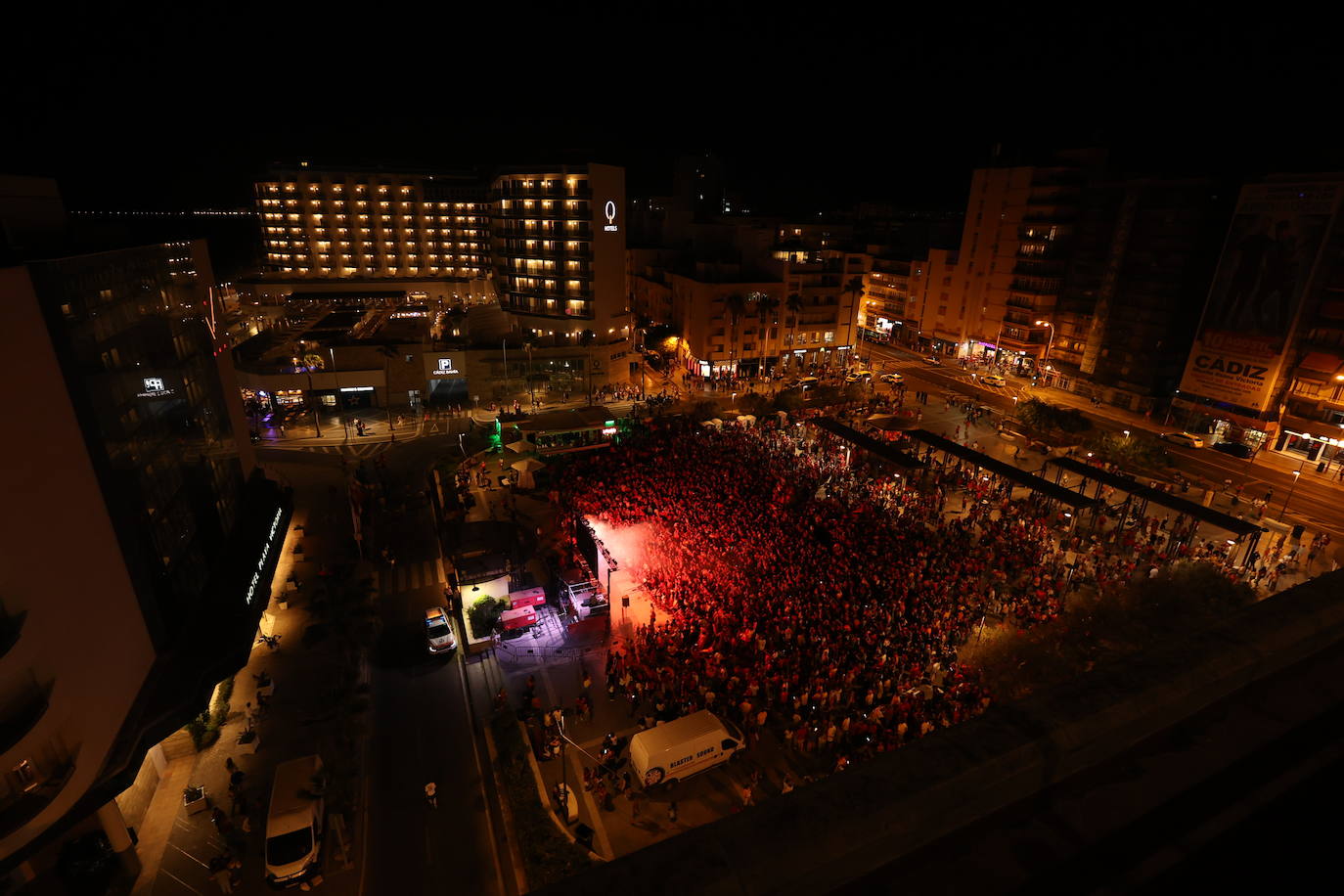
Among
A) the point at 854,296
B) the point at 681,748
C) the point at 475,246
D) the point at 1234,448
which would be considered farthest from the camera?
the point at 475,246

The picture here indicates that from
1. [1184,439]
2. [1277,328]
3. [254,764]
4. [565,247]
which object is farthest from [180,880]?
[1277,328]

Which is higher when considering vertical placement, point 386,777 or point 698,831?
point 698,831

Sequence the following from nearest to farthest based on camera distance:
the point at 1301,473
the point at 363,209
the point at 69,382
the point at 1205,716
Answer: the point at 1205,716, the point at 69,382, the point at 1301,473, the point at 363,209

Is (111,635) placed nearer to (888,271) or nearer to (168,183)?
(888,271)

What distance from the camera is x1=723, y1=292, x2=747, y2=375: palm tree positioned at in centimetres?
5756

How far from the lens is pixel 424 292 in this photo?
8350cm

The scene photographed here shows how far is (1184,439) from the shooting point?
44688 millimetres

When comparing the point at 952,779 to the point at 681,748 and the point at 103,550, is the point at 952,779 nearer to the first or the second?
the point at 681,748

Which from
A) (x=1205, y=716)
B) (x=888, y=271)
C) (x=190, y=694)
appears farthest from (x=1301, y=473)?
(x=190, y=694)

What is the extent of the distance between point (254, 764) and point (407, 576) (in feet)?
32.4

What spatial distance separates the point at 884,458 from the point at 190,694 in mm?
31941

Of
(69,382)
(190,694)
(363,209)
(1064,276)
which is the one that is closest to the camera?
(69,382)

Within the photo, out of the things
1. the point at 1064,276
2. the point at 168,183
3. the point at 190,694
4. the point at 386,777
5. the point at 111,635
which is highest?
the point at 168,183

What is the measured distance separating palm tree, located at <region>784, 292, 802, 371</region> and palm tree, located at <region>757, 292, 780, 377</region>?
1139 mm
